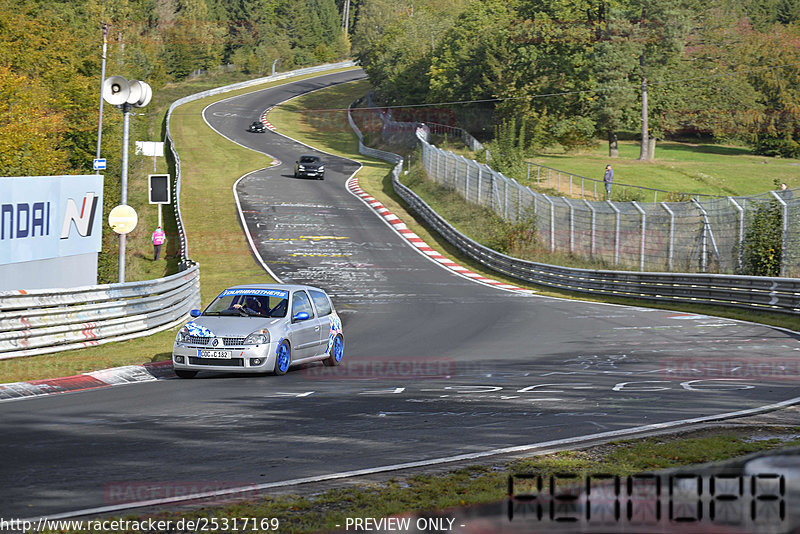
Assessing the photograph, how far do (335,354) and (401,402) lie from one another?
5078 mm

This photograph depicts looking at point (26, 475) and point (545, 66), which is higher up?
point (545, 66)

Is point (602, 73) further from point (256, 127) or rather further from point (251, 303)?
point (251, 303)

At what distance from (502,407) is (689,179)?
56937 mm

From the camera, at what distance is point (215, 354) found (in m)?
14.0

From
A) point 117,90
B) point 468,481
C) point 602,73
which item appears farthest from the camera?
point 602,73

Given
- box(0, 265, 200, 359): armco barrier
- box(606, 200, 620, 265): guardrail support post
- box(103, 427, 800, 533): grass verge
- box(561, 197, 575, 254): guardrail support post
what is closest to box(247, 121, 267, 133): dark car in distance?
box(561, 197, 575, 254): guardrail support post

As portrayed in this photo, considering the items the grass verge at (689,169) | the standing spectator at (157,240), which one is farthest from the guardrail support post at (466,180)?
the standing spectator at (157,240)

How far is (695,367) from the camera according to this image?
1480 cm

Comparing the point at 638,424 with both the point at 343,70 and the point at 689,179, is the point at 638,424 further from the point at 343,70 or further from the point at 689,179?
the point at 343,70

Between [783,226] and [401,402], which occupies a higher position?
[783,226]

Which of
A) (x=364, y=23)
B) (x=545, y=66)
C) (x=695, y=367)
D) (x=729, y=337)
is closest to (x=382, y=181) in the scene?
(x=545, y=66)

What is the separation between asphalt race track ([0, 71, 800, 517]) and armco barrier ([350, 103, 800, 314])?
1894 mm

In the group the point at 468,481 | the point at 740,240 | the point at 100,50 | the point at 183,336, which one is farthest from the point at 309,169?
the point at 468,481

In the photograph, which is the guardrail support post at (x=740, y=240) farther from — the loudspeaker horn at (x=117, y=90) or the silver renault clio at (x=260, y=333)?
the loudspeaker horn at (x=117, y=90)
